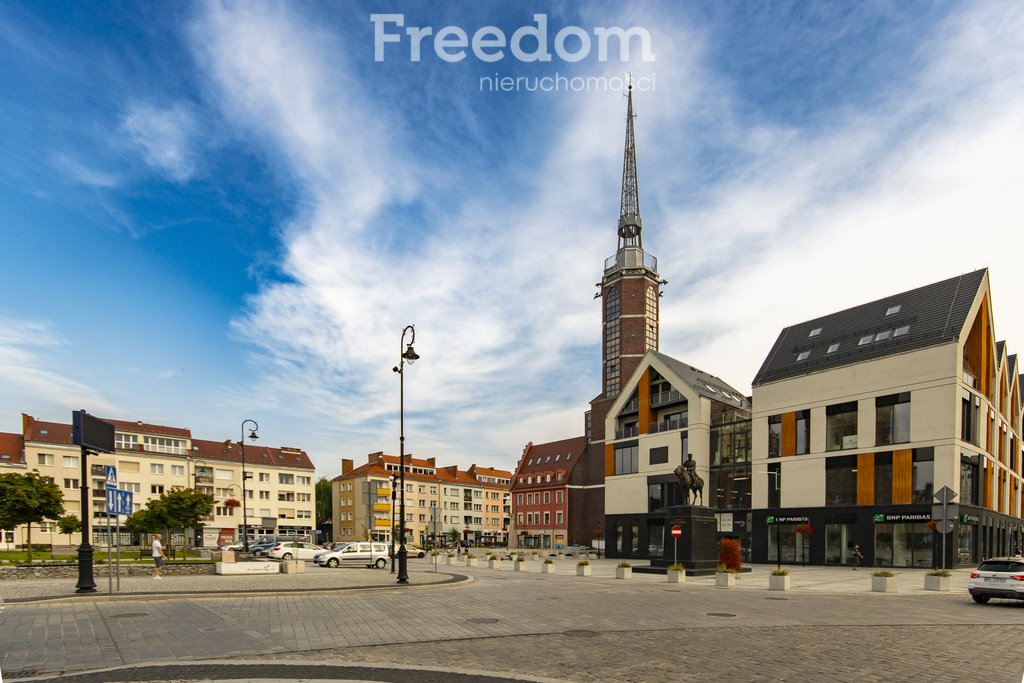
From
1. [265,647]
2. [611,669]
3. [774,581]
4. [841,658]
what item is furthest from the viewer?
[774,581]

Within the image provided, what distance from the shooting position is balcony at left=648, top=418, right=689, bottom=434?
164 ft

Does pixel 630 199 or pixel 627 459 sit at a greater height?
pixel 630 199

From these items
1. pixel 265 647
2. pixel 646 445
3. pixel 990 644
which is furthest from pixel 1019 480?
pixel 265 647

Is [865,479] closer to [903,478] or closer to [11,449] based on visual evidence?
[903,478]

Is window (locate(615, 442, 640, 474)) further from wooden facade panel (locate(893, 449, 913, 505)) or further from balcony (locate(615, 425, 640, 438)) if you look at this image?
wooden facade panel (locate(893, 449, 913, 505))

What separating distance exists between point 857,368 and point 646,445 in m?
18.3

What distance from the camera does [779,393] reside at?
44.0 meters

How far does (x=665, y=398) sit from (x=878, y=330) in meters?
16.6

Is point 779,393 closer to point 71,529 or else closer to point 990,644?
point 990,644

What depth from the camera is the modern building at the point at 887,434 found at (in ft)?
116

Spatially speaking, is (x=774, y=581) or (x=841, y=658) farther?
(x=774, y=581)

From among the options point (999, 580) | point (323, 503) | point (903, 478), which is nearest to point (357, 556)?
point (999, 580)

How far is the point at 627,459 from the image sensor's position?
181 ft

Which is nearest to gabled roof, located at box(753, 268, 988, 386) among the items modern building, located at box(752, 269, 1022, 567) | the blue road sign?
modern building, located at box(752, 269, 1022, 567)
